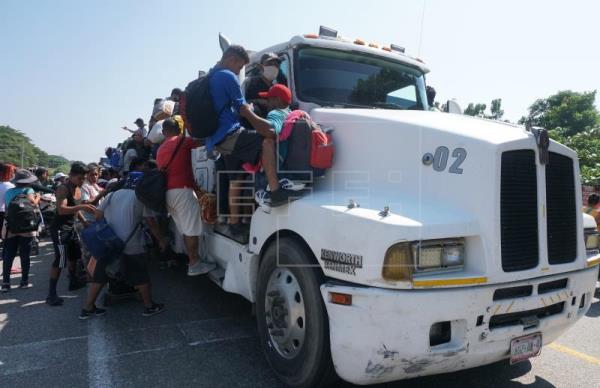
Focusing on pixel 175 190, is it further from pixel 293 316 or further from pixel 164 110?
pixel 164 110

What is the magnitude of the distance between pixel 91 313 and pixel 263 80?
10.9 ft

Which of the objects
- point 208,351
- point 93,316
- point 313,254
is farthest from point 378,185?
point 93,316

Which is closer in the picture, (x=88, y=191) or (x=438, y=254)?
(x=438, y=254)

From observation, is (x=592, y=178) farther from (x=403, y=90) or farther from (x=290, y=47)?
(x=290, y=47)

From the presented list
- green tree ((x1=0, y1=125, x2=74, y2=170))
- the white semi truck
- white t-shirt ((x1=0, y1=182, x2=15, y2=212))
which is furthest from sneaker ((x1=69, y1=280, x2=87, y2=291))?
green tree ((x1=0, y1=125, x2=74, y2=170))

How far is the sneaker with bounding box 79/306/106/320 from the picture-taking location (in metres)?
4.96

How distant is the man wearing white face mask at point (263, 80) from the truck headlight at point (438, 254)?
2.25m

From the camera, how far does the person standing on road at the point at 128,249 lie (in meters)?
5.02

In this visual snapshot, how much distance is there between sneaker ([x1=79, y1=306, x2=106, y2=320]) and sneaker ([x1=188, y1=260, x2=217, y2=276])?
4.03 ft

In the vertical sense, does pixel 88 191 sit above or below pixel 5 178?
below

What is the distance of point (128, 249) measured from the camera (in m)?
5.09

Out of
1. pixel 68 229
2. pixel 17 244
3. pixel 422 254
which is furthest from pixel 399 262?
pixel 17 244

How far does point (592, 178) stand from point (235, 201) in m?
15.4

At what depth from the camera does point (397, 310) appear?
99.2 inches
